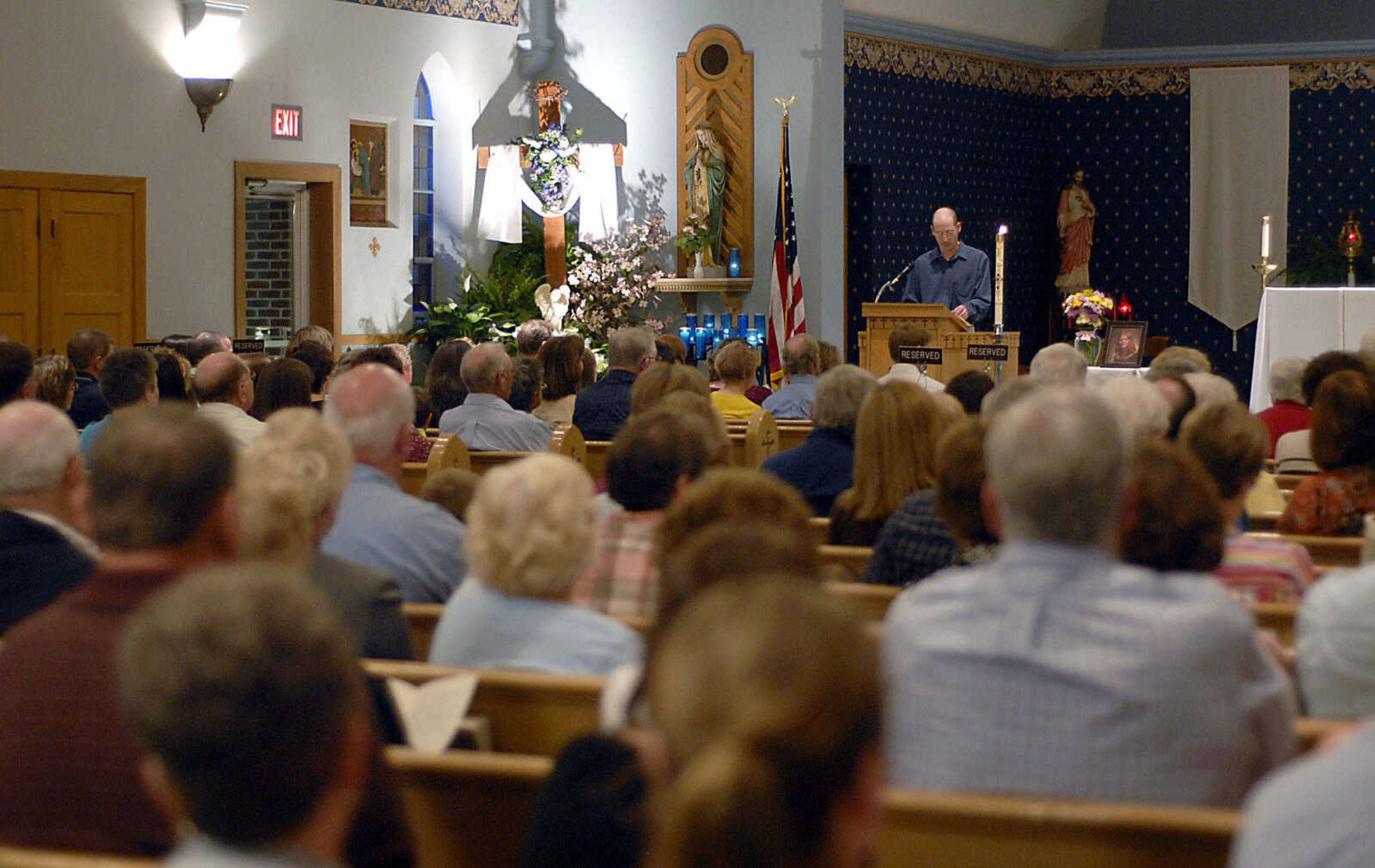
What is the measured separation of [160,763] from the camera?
1.34 metres

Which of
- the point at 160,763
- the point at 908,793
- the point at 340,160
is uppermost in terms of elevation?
the point at 340,160

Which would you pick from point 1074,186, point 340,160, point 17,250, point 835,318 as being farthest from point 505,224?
point 1074,186

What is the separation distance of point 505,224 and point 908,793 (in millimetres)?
11230

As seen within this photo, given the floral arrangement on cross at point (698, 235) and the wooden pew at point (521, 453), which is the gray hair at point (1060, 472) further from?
the floral arrangement on cross at point (698, 235)

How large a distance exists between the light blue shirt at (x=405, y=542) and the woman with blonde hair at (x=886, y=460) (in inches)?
42.4

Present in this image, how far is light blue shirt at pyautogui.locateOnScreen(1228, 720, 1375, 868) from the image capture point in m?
1.34

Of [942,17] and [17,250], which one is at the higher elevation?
[942,17]

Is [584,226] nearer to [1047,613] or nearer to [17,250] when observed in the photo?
[17,250]

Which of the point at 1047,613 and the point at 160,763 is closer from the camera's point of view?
the point at 160,763

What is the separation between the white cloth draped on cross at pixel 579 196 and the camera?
1267 cm

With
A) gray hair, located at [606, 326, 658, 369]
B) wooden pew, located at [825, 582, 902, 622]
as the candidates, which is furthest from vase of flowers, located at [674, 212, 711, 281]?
wooden pew, located at [825, 582, 902, 622]

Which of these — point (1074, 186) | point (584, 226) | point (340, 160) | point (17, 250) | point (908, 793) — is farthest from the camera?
point (1074, 186)

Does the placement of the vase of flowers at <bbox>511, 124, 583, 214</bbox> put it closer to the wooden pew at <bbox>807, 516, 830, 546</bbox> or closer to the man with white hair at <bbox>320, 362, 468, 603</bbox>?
the wooden pew at <bbox>807, 516, 830, 546</bbox>

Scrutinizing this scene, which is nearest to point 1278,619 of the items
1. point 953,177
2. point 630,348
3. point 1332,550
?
point 1332,550
